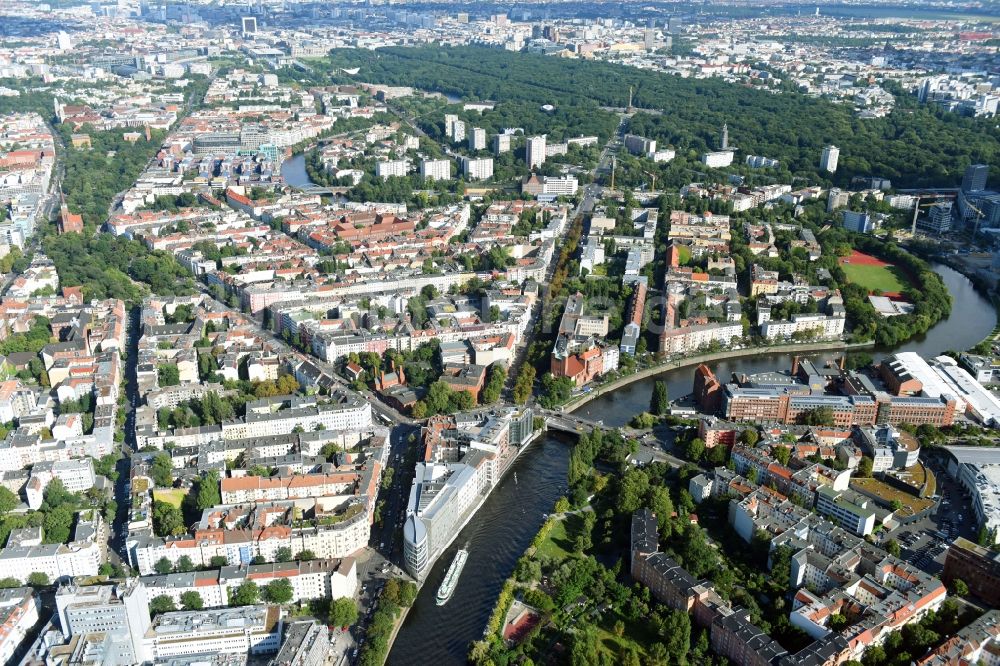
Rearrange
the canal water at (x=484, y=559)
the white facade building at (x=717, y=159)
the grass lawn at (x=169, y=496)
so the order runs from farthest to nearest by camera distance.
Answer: the white facade building at (x=717, y=159), the grass lawn at (x=169, y=496), the canal water at (x=484, y=559)

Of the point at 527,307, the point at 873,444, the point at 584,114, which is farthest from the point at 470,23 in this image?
the point at 873,444

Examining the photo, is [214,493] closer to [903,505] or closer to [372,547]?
[372,547]

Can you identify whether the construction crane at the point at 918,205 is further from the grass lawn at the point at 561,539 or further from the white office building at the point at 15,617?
the white office building at the point at 15,617

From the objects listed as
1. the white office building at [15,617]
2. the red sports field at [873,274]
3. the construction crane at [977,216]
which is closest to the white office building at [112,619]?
the white office building at [15,617]

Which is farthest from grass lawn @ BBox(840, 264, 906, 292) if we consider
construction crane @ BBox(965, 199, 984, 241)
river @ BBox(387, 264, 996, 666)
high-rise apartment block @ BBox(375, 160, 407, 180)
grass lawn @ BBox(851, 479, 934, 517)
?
high-rise apartment block @ BBox(375, 160, 407, 180)

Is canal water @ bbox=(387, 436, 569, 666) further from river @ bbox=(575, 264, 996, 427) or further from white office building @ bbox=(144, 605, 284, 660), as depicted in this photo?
river @ bbox=(575, 264, 996, 427)

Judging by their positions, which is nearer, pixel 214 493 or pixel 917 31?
pixel 214 493

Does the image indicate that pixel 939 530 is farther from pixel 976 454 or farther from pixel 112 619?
pixel 112 619
